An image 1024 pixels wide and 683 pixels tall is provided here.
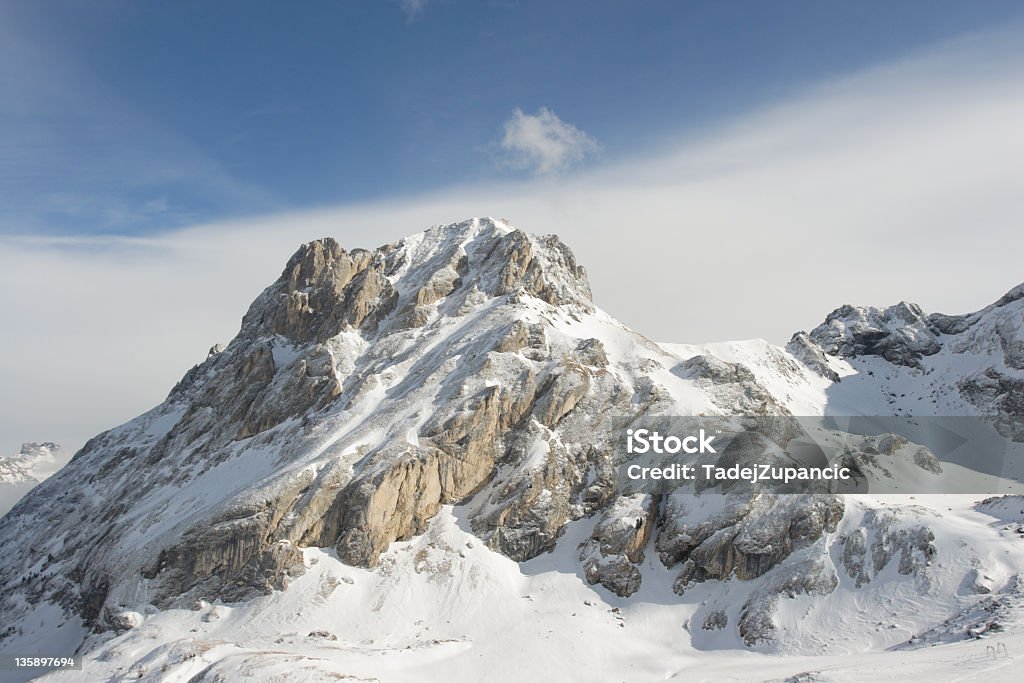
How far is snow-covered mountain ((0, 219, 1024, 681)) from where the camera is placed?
196 ft

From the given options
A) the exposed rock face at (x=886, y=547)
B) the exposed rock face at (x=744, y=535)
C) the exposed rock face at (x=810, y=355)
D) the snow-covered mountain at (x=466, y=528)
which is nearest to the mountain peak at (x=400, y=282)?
the snow-covered mountain at (x=466, y=528)

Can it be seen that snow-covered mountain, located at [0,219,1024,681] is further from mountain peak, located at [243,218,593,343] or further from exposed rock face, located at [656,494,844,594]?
mountain peak, located at [243,218,593,343]

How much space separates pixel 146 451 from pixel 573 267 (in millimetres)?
84274

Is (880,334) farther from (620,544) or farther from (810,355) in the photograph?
(620,544)

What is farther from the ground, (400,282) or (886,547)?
(400,282)

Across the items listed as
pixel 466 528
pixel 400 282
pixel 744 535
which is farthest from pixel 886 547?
A: pixel 400 282

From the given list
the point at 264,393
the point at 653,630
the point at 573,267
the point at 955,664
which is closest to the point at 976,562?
the point at 955,664

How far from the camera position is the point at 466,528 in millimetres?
78438

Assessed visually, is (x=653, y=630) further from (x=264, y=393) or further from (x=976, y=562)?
(x=264, y=393)

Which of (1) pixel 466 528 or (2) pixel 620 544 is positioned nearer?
(2) pixel 620 544

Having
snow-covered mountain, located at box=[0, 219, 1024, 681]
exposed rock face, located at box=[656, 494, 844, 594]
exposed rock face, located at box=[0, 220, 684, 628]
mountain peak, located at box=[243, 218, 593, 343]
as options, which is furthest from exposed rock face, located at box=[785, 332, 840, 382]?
exposed rock face, located at box=[656, 494, 844, 594]

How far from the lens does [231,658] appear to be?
55000 mm

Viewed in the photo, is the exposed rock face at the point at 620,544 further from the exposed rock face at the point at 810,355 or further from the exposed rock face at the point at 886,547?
the exposed rock face at the point at 810,355

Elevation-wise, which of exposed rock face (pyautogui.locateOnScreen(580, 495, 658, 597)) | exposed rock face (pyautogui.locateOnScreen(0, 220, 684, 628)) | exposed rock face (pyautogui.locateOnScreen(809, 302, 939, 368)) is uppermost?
exposed rock face (pyautogui.locateOnScreen(809, 302, 939, 368))
